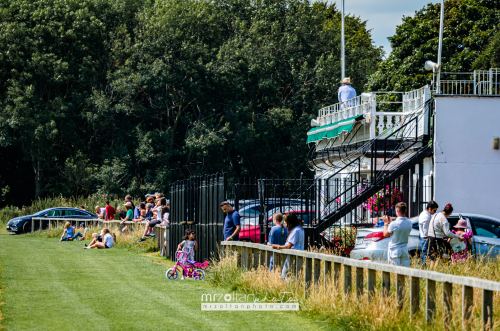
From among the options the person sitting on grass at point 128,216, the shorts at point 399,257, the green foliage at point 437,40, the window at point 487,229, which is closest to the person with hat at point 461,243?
the window at point 487,229

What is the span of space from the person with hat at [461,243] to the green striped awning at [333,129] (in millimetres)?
11344

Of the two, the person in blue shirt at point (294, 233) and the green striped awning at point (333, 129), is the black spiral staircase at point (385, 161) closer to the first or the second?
the green striped awning at point (333, 129)

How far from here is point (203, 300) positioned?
11828mm

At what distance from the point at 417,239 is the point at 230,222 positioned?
4.02 meters

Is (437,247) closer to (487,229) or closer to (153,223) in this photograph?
(487,229)

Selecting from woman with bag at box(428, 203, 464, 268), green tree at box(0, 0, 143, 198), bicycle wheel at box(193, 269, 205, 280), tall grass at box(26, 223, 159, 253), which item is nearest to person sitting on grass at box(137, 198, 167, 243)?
tall grass at box(26, 223, 159, 253)

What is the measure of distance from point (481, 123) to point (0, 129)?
115ft

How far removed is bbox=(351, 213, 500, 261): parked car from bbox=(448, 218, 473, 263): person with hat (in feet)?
0.67

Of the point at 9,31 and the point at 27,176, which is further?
the point at 27,176

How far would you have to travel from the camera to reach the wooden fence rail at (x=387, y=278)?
7.07m

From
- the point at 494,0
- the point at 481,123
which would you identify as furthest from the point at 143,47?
the point at 481,123

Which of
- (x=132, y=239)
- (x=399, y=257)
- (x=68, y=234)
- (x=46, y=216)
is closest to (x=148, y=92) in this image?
(x=46, y=216)

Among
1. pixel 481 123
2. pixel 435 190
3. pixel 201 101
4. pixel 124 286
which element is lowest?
pixel 124 286

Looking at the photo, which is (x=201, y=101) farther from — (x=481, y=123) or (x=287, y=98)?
(x=481, y=123)
